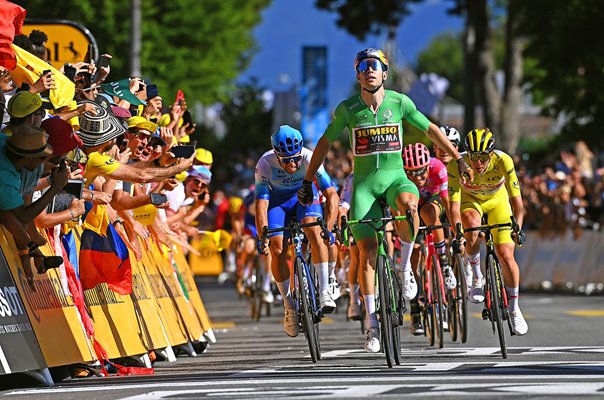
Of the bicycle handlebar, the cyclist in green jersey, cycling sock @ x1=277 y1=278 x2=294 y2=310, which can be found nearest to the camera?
the cyclist in green jersey

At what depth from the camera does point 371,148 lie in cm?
1531

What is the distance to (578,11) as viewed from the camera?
40094 millimetres

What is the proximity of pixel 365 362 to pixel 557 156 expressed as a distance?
27868mm

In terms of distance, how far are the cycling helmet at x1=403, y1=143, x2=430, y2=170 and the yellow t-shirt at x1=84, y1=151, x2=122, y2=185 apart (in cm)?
382

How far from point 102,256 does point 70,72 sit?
156 centimetres

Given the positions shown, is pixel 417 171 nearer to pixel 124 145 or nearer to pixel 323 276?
pixel 323 276

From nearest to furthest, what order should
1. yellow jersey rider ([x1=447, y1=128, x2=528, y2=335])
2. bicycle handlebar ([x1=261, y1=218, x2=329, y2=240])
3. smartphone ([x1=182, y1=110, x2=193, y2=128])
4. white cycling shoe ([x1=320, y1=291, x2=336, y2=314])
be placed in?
1. bicycle handlebar ([x1=261, y1=218, x2=329, y2=240])
2. white cycling shoe ([x1=320, y1=291, x2=336, y2=314])
3. yellow jersey rider ([x1=447, y1=128, x2=528, y2=335])
4. smartphone ([x1=182, y1=110, x2=193, y2=128])

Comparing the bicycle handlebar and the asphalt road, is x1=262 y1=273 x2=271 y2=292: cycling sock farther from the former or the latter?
the bicycle handlebar

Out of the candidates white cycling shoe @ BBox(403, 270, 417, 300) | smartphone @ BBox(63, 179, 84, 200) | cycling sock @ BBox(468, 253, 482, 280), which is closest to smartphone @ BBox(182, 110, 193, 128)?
cycling sock @ BBox(468, 253, 482, 280)

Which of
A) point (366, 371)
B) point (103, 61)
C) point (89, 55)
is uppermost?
point (89, 55)

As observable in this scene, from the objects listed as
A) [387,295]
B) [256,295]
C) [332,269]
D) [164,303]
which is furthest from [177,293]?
[256,295]

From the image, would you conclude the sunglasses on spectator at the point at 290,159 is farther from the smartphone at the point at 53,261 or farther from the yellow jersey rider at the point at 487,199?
the smartphone at the point at 53,261

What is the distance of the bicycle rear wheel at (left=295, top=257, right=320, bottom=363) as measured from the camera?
49.5 feet

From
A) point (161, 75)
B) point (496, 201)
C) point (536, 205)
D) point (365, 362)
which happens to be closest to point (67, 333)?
point (365, 362)
